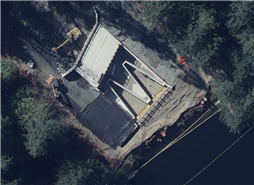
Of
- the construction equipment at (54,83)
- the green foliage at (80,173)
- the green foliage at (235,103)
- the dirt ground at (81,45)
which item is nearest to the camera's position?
the green foliage at (80,173)

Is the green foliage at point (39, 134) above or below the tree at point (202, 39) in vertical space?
above

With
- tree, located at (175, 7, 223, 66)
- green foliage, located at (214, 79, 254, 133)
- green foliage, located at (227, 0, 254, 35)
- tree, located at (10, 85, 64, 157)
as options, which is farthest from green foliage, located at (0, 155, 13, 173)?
green foliage, located at (227, 0, 254, 35)

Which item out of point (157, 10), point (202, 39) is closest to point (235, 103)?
point (202, 39)

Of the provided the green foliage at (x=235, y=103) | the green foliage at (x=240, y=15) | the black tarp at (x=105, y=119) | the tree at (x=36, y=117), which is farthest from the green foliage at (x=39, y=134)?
the green foliage at (x=240, y=15)

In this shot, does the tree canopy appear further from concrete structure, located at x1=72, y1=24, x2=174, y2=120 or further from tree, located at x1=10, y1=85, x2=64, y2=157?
tree, located at x1=10, y1=85, x2=64, y2=157

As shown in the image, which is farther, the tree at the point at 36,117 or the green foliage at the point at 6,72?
the green foliage at the point at 6,72

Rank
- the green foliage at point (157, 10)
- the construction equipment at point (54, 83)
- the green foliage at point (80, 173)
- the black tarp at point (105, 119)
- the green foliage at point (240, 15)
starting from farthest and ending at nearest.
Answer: the black tarp at point (105, 119) → the construction equipment at point (54, 83) → the green foliage at point (80, 173) → the green foliage at point (240, 15) → the green foliage at point (157, 10)

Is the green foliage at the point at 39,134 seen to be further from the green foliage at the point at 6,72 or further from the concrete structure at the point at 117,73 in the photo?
the concrete structure at the point at 117,73
